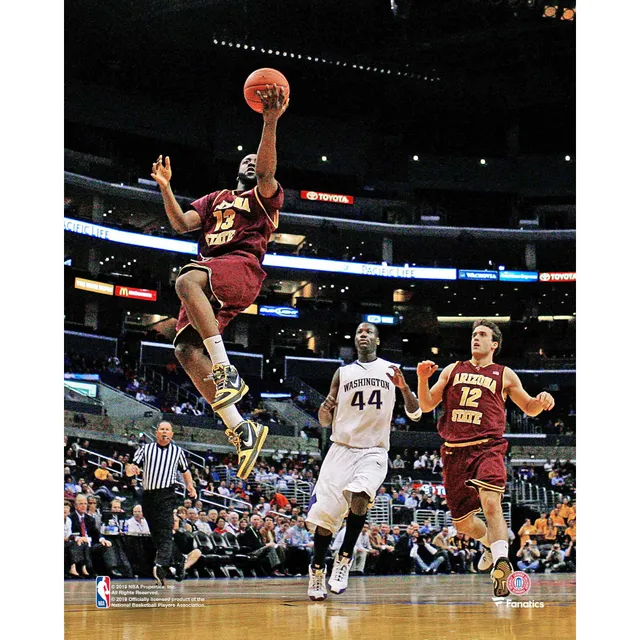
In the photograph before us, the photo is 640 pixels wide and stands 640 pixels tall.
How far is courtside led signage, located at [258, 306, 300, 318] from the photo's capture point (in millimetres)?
10539

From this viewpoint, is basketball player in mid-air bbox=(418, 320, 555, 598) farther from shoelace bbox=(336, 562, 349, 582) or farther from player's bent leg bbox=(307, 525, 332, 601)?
player's bent leg bbox=(307, 525, 332, 601)

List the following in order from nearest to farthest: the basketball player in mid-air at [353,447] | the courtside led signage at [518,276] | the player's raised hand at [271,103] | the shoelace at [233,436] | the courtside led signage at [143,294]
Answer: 1. the player's raised hand at [271,103]
2. the shoelace at [233,436]
3. the basketball player in mid-air at [353,447]
4. the courtside led signage at [143,294]
5. the courtside led signage at [518,276]

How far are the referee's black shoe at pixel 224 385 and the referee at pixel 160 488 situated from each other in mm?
1158

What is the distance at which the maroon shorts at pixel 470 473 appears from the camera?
7863mm

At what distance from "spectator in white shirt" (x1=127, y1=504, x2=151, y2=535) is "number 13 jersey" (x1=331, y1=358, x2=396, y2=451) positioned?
185 centimetres

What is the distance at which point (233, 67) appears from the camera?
31.6 ft

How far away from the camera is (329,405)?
8.09 meters

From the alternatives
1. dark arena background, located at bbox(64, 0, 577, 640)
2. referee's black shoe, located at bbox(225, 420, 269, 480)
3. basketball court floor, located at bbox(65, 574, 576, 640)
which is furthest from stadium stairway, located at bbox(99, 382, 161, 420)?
basketball court floor, located at bbox(65, 574, 576, 640)

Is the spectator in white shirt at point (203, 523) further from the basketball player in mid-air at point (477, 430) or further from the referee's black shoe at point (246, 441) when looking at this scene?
the basketball player in mid-air at point (477, 430)

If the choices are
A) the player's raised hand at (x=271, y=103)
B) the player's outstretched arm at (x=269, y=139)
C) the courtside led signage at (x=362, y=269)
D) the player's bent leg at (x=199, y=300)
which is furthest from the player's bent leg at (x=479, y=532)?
the courtside led signage at (x=362, y=269)

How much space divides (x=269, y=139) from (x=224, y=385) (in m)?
1.93

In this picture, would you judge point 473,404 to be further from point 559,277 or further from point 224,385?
point 559,277
